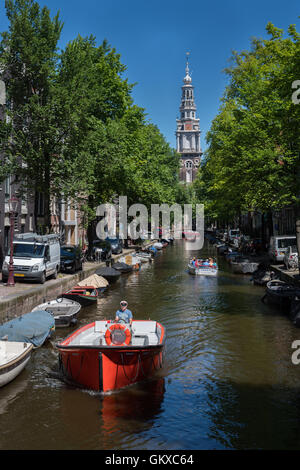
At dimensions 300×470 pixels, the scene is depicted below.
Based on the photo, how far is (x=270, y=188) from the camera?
87.8ft

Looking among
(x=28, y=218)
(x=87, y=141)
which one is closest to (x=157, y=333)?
(x=87, y=141)

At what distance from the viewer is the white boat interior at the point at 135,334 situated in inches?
552

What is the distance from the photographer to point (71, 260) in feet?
97.1

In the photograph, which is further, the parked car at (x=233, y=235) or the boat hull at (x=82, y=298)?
the parked car at (x=233, y=235)

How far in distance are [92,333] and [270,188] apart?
52.2 ft

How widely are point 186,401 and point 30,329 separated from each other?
6182 millimetres

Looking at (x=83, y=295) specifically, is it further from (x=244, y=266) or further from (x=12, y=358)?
(x=244, y=266)

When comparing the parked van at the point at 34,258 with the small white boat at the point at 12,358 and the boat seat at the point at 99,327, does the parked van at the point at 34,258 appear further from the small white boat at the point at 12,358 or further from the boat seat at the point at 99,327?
the small white boat at the point at 12,358

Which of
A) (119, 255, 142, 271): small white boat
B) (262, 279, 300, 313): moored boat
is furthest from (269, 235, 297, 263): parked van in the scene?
(262, 279, 300, 313): moored boat

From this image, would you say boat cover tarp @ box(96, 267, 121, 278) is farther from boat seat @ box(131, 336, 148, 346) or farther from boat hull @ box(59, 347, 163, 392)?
boat hull @ box(59, 347, 163, 392)

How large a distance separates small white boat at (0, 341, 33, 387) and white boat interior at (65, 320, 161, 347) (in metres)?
1.44

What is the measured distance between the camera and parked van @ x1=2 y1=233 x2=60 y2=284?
23.2 meters

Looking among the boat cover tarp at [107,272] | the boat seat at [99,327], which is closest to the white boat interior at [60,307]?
the boat seat at [99,327]

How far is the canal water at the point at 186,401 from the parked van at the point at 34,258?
20.0 ft
